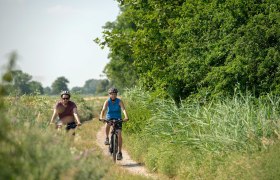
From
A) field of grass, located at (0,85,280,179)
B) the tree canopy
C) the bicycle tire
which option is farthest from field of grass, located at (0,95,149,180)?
the tree canopy

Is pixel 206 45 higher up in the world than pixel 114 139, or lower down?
higher up

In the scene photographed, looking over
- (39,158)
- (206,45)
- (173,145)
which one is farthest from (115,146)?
(39,158)

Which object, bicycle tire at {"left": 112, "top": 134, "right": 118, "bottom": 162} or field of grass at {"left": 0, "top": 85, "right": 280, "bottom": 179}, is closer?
field of grass at {"left": 0, "top": 85, "right": 280, "bottom": 179}

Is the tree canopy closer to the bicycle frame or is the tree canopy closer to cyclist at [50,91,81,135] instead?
the bicycle frame

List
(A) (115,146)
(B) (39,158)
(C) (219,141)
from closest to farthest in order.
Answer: (B) (39,158), (C) (219,141), (A) (115,146)

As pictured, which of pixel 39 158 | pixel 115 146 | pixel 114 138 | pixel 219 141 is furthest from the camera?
pixel 115 146

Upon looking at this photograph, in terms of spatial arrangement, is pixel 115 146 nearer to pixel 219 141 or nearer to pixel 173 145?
pixel 173 145

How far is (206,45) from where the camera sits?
566 inches

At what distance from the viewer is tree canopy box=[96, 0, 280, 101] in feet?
42.5

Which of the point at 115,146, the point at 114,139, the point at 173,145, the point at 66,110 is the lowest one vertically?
the point at 115,146

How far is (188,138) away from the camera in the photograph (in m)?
12.2

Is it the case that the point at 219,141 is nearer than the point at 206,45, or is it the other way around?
the point at 219,141

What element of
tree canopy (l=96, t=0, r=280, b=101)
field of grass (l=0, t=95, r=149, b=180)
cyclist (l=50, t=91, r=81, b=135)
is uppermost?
tree canopy (l=96, t=0, r=280, b=101)

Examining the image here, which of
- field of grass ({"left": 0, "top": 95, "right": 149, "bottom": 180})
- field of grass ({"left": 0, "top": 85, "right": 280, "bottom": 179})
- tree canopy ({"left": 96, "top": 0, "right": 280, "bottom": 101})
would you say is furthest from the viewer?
tree canopy ({"left": 96, "top": 0, "right": 280, "bottom": 101})
